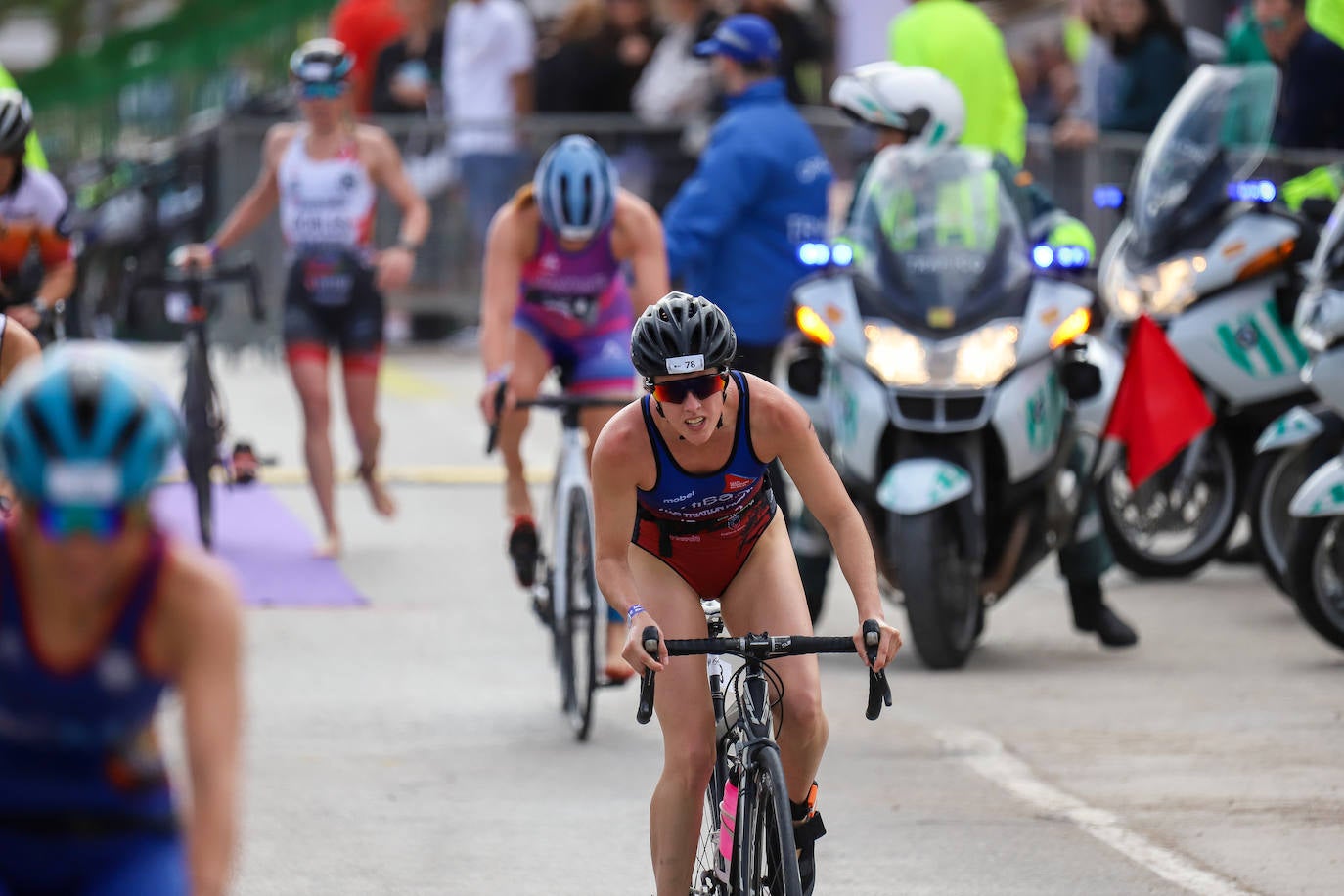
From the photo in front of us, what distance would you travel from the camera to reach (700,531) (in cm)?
591

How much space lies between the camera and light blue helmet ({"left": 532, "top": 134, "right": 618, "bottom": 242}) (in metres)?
8.91

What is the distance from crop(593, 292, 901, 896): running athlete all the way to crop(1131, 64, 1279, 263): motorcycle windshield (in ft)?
18.8

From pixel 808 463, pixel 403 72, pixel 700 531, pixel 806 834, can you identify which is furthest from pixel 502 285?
pixel 403 72

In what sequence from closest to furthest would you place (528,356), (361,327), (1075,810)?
(1075,810) → (528,356) → (361,327)

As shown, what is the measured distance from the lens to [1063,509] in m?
9.77

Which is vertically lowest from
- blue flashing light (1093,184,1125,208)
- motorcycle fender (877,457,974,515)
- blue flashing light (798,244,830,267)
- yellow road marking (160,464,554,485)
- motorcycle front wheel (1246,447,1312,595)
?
yellow road marking (160,464,554,485)

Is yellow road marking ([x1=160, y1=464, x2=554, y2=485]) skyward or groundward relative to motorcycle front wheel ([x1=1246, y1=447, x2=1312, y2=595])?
groundward

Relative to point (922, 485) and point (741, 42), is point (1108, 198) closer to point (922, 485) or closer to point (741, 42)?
point (741, 42)

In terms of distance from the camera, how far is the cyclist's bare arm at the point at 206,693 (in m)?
3.67

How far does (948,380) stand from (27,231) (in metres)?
3.54

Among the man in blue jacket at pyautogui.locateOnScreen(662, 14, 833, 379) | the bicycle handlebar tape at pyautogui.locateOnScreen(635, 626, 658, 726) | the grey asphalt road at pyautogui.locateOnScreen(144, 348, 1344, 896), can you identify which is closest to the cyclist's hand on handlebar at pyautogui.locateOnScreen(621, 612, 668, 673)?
the bicycle handlebar tape at pyautogui.locateOnScreen(635, 626, 658, 726)

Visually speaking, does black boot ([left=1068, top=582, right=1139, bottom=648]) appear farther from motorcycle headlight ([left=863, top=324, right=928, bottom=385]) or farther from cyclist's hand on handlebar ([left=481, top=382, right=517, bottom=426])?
cyclist's hand on handlebar ([left=481, top=382, right=517, bottom=426])

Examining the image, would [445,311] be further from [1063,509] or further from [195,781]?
[195,781]

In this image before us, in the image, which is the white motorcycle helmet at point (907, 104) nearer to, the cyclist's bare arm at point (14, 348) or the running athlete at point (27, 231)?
the running athlete at point (27, 231)
